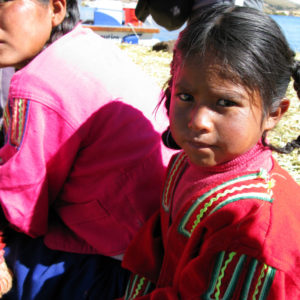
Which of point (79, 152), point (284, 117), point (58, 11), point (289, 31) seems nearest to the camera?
point (79, 152)

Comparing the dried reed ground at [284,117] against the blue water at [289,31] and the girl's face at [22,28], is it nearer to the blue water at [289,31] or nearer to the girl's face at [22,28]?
the blue water at [289,31]

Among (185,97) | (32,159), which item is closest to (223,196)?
(185,97)

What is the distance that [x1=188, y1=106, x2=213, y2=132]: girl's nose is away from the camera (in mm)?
1205

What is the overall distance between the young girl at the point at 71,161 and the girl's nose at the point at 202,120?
494mm

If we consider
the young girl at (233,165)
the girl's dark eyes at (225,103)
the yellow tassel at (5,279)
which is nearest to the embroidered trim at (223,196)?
the young girl at (233,165)

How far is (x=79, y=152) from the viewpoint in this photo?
165cm

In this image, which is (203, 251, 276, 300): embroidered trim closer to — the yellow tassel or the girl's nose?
the girl's nose

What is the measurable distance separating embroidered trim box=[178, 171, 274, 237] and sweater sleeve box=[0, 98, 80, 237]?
0.58 metres

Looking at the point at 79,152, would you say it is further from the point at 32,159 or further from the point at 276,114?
the point at 276,114

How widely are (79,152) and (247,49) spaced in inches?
32.8

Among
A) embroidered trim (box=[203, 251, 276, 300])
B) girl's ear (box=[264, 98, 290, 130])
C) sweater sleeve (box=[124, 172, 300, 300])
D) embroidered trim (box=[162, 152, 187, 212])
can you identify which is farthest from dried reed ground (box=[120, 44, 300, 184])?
embroidered trim (box=[203, 251, 276, 300])

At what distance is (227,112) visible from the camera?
121 centimetres

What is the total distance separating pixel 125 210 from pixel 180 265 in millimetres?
414

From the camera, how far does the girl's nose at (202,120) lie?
121 cm
